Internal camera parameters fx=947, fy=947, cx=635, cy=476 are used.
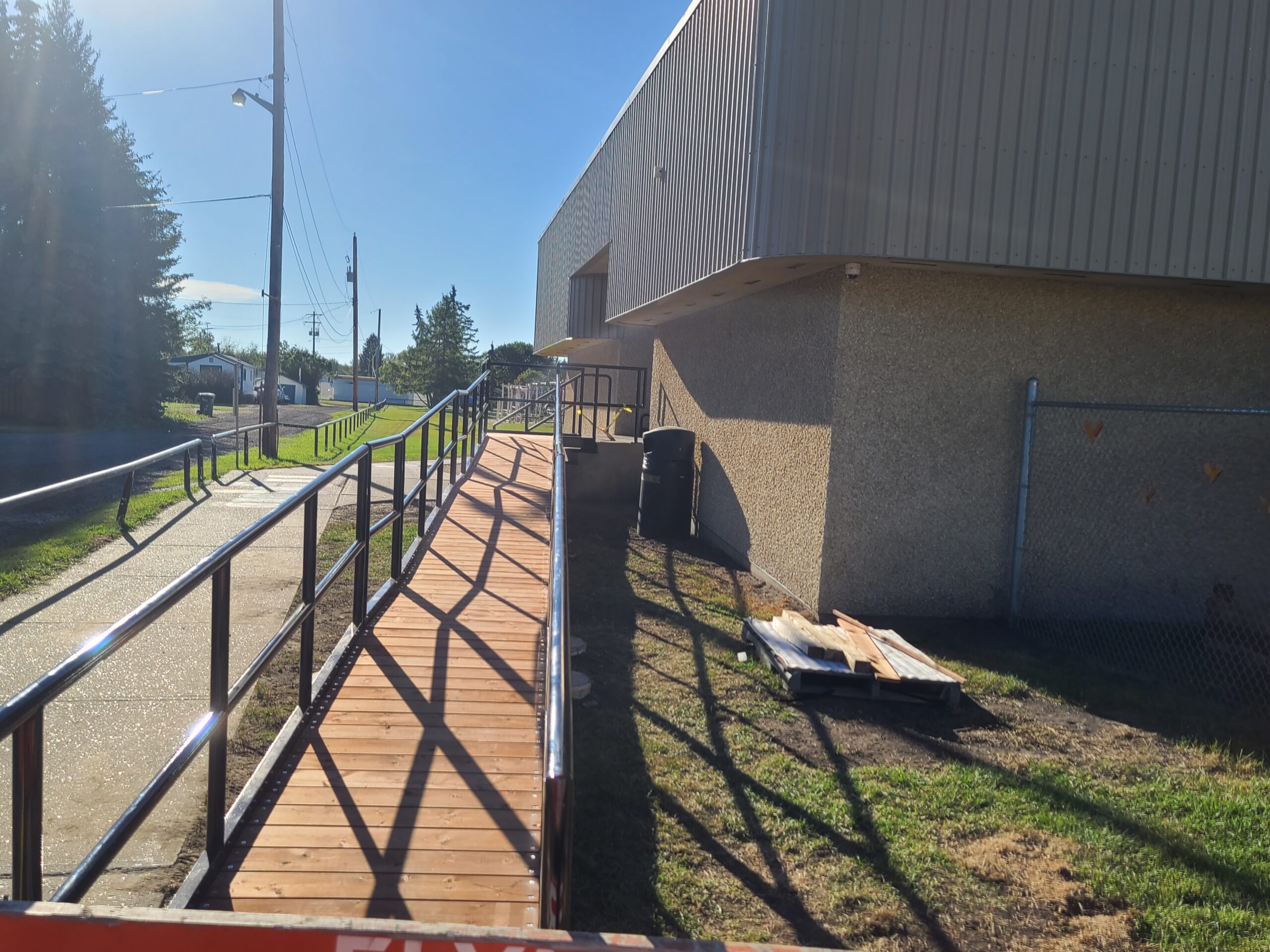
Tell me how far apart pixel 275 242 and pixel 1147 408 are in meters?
19.8

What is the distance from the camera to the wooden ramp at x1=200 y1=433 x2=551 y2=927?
2.93m

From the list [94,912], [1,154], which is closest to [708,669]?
[94,912]

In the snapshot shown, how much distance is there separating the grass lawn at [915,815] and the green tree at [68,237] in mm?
30089

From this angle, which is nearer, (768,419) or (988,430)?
(988,430)

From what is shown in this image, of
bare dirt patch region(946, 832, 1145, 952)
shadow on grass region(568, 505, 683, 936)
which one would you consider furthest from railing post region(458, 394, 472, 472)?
bare dirt patch region(946, 832, 1145, 952)

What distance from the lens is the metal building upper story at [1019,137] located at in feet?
23.2

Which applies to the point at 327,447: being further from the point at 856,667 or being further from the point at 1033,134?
the point at 856,667

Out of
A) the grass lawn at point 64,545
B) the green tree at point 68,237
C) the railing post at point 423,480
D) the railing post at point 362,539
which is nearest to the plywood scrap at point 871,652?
the railing post at point 362,539

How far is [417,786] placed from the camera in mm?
3639

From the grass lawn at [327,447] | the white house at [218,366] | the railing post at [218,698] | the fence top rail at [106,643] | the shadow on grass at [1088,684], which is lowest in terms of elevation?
the shadow on grass at [1088,684]

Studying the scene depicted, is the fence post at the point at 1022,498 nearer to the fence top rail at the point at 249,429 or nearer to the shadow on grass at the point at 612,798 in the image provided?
the shadow on grass at the point at 612,798

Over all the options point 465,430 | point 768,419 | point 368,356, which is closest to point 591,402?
point 465,430

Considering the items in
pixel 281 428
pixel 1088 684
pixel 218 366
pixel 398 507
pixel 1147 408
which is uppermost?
pixel 218 366

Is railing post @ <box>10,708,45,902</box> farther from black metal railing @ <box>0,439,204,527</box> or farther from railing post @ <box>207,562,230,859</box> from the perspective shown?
black metal railing @ <box>0,439,204,527</box>
